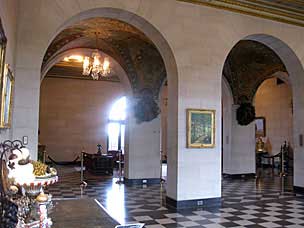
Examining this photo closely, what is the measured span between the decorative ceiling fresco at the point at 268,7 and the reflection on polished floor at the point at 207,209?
432cm

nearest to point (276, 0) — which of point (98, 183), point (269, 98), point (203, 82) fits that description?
point (203, 82)

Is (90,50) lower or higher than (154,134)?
higher

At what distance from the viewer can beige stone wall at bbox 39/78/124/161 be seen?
56.2 ft

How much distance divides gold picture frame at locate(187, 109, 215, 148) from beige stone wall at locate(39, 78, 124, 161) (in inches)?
465

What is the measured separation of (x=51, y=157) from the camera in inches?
668

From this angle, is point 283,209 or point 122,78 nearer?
point 283,209

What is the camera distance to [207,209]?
21.5 feet

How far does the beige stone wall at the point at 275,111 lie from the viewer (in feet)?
52.7

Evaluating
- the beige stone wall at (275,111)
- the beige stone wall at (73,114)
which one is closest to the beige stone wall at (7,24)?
the beige stone wall at (73,114)

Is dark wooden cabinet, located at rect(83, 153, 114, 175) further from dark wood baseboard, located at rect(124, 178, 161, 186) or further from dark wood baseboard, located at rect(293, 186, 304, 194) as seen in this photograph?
dark wood baseboard, located at rect(293, 186, 304, 194)

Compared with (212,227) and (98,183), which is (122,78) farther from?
(212,227)

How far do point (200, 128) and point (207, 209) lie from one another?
1655 mm

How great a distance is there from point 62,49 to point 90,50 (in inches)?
36.0

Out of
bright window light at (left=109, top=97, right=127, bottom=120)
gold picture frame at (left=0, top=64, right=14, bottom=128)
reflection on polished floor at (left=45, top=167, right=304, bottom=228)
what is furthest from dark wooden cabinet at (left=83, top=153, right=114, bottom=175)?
gold picture frame at (left=0, top=64, right=14, bottom=128)
